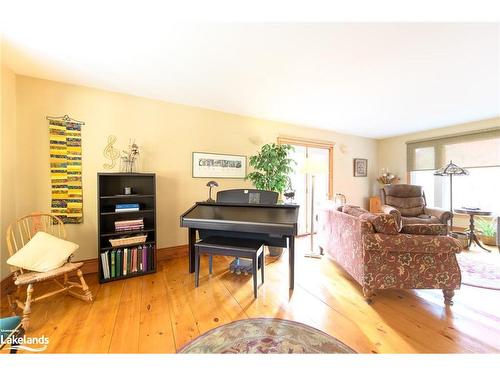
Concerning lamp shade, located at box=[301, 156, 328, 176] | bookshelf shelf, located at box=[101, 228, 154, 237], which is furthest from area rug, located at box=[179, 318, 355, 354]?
lamp shade, located at box=[301, 156, 328, 176]

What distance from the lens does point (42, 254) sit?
168 cm

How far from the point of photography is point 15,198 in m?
2.05

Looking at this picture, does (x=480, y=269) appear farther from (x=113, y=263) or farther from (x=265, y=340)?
(x=113, y=263)

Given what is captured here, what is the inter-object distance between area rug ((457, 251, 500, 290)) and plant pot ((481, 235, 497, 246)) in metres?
0.63

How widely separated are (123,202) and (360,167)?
5.27m

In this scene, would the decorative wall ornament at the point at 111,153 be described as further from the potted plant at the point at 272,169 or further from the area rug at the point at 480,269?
the area rug at the point at 480,269

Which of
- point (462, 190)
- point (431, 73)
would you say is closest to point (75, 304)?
point (431, 73)

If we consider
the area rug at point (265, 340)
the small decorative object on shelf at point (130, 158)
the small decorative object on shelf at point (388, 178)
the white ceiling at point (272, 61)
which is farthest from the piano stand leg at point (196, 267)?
the small decorative object on shelf at point (388, 178)

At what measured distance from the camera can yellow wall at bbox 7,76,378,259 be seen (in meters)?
2.14

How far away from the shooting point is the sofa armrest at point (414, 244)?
167 cm

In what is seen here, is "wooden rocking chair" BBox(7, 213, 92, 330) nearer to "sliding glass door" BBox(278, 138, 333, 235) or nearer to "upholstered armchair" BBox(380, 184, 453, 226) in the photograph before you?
"sliding glass door" BBox(278, 138, 333, 235)

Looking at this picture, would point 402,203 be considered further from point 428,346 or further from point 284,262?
point 428,346

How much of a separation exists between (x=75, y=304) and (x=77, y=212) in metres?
1.08

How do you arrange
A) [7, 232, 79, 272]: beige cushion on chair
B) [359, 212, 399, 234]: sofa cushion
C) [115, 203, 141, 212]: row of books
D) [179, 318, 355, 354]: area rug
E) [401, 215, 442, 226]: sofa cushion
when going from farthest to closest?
[401, 215, 442, 226]: sofa cushion
[115, 203, 141, 212]: row of books
[359, 212, 399, 234]: sofa cushion
[7, 232, 79, 272]: beige cushion on chair
[179, 318, 355, 354]: area rug
